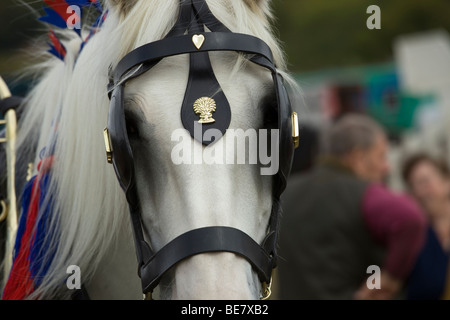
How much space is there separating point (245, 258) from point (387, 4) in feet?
68.9

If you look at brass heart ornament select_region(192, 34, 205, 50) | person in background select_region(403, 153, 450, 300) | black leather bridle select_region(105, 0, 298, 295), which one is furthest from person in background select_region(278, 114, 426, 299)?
brass heart ornament select_region(192, 34, 205, 50)

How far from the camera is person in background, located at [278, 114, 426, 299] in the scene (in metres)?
4.61

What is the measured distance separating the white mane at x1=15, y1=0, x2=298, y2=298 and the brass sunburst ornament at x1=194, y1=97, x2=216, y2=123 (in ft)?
0.98

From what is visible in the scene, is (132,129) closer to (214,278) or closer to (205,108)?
(205,108)

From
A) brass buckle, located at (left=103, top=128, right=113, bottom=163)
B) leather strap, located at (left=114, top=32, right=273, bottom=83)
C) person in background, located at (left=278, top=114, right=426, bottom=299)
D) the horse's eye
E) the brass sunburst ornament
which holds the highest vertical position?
leather strap, located at (left=114, top=32, right=273, bottom=83)

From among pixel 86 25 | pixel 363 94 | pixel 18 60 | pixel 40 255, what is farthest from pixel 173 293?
pixel 363 94

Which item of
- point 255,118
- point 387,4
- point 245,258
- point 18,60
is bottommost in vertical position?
point 245,258

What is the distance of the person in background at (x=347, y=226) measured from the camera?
4.61m

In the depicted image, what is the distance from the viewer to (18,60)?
343 cm

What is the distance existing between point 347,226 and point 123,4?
288 centimetres

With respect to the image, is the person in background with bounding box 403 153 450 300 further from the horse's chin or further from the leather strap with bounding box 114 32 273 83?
the horse's chin

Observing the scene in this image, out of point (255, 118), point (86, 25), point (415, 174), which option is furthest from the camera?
point (415, 174)

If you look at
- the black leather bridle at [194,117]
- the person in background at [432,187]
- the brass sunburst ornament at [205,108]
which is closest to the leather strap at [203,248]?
the black leather bridle at [194,117]
